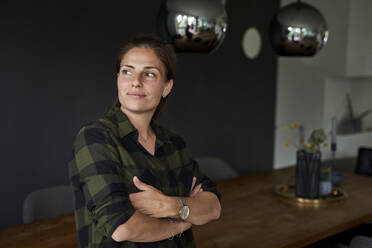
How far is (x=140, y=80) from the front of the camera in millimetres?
1361

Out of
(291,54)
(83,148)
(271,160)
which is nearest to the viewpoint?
(83,148)

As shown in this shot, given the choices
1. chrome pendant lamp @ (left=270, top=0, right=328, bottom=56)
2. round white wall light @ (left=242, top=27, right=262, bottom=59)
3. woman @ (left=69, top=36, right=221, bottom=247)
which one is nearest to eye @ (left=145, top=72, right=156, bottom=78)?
woman @ (left=69, top=36, right=221, bottom=247)

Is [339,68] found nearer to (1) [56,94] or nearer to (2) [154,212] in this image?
(1) [56,94]

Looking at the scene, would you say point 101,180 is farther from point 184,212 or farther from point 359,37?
point 359,37

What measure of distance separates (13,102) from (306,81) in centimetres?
330

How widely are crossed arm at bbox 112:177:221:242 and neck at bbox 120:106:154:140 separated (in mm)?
213

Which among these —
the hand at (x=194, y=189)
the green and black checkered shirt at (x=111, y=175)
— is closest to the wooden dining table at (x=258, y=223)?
the hand at (x=194, y=189)

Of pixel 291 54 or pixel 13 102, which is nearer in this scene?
pixel 291 54

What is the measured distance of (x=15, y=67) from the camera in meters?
2.66

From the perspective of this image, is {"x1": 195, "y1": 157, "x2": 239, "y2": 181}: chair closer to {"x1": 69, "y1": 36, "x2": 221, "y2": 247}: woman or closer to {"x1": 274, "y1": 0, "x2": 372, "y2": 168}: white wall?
{"x1": 69, "y1": 36, "x2": 221, "y2": 247}: woman

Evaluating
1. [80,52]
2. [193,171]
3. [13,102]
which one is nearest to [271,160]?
[80,52]

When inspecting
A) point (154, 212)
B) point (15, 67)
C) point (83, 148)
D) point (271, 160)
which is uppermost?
point (15, 67)

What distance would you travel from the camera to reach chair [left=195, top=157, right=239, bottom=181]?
115 inches

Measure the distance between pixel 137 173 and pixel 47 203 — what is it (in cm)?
95
